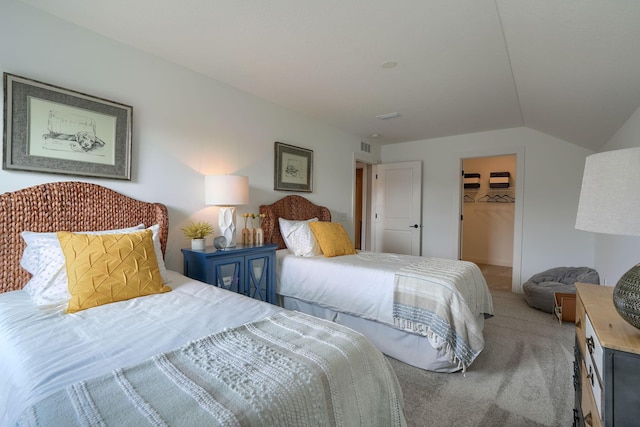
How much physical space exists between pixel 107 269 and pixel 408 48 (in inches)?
97.1

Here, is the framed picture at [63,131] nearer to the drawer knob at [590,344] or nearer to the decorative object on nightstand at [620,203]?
the decorative object on nightstand at [620,203]

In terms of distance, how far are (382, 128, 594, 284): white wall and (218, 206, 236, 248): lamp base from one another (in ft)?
11.9

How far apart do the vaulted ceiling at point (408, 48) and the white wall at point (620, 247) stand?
122 millimetres

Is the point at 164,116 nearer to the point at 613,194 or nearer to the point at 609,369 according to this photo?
the point at 613,194

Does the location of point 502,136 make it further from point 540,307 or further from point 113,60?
point 113,60

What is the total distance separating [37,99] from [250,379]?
227 centimetres

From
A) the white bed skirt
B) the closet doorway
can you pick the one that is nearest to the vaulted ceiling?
the white bed skirt

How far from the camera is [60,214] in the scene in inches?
78.3

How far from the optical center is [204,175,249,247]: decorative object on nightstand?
273 cm

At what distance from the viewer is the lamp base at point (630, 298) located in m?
0.92

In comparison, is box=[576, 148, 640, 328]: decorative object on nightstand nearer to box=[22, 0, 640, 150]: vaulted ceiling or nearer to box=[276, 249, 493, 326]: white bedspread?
box=[22, 0, 640, 150]: vaulted ceiling

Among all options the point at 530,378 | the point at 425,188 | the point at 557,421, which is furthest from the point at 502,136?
the point at 557,421

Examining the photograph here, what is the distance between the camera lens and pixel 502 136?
4.55m

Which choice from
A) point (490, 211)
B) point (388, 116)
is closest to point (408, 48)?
point (388, 116)
